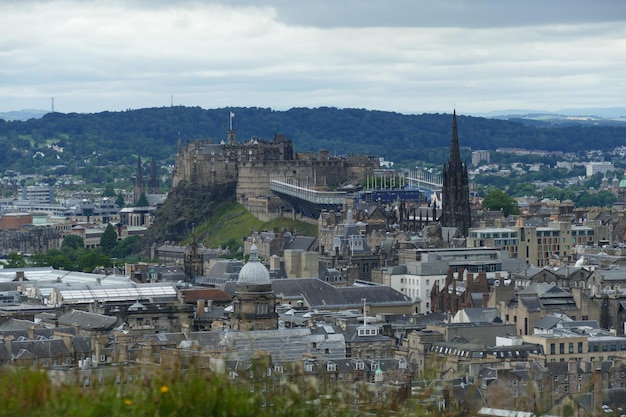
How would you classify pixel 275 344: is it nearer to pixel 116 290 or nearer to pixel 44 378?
pixel 116 290

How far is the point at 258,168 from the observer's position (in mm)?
184250

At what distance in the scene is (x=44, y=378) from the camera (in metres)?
26.8

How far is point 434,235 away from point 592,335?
50.3m

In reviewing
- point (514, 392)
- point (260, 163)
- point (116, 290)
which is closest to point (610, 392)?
point (514, 392)

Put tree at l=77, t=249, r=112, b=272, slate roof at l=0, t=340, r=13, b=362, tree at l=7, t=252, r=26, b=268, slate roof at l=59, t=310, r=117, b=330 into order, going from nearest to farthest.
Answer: slate roof at l=0, t=340, r=13, b=362 → slate roof at l=59, t=310, r=117, b=330 → tree at l=77, t=249, r=112, b=272 → tree at l=7, t=252, r=26, b=268

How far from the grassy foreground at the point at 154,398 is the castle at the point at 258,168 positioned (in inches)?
5878

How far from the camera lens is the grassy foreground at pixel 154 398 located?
26375mm

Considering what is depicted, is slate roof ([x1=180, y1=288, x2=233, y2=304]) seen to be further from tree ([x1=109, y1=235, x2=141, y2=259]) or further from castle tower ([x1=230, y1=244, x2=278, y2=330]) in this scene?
tree ([x1=109, y1=235, x2=141, y2=259])

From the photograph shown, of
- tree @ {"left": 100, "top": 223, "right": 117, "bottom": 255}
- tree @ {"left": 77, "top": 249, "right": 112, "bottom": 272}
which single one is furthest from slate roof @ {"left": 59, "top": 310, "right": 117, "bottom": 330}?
tree @ {"left": 100, "top": 223, "right": 117, "bottom": 255}

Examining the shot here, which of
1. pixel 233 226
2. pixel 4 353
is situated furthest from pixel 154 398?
pixel 233 226

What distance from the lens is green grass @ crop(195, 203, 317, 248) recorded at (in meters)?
168

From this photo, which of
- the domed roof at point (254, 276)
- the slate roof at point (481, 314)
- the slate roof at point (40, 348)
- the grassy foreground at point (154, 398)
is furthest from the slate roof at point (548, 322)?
the grassy foreground at point (154, 398)

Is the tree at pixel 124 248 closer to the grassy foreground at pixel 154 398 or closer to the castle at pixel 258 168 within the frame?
the castle at pixel 258 168

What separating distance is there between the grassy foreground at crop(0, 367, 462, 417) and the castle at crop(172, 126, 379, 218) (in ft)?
A: 490
